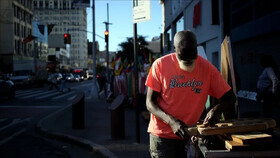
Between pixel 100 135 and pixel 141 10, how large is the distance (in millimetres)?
3074

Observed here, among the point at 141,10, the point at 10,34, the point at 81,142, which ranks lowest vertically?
the point at 81,142

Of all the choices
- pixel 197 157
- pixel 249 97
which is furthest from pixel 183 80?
pixel 249 97

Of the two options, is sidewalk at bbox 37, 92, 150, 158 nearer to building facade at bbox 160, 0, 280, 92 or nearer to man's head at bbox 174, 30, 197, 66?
man's head at bbox 174, 30, 197, 66

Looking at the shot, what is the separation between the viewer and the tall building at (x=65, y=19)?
143750mm

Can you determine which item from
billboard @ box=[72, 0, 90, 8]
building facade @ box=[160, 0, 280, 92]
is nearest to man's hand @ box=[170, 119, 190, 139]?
building facade @ box=[160, 0, 280, 92]

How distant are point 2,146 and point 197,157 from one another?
559 cm

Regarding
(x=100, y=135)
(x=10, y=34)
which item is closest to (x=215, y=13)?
(x=100, y=135)

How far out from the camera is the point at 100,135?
24.9 ft

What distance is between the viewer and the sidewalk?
5953 mm

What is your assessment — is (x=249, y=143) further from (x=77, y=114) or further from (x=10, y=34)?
(x=10, y=34)

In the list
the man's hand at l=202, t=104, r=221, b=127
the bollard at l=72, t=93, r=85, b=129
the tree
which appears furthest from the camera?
the tree

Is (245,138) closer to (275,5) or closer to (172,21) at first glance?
(275,5)

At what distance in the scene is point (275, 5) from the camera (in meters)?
10.6

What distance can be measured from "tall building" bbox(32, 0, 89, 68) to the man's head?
425 ft
